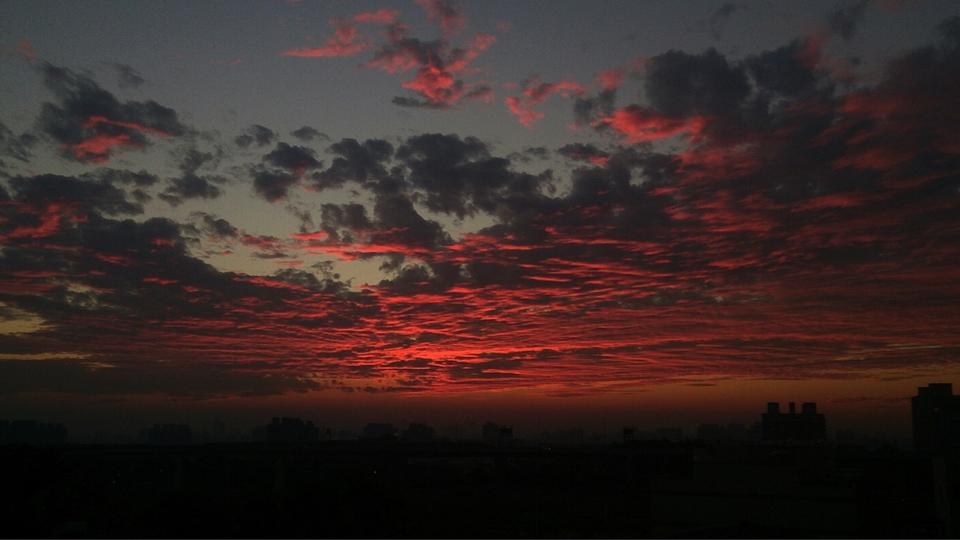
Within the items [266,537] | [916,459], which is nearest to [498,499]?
[916,459]

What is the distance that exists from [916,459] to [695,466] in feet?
174

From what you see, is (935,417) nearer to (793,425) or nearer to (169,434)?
(793,425)

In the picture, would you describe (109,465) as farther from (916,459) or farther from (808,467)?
(916,459)

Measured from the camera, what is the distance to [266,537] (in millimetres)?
26828

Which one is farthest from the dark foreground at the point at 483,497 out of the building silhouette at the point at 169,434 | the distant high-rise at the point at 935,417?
the building silhouette at the point at 169,434

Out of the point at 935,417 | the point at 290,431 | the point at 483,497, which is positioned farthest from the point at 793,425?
the point at 290,431

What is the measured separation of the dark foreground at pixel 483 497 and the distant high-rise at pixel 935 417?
150ft

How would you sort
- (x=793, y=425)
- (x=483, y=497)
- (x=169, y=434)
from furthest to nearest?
(x=169, y=434), (x=793, y=425), (x=483, y=497)

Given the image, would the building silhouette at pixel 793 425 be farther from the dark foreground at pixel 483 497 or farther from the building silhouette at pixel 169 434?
the building silhouette at pixel 169 434

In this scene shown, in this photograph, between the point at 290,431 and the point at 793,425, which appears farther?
the point at 290,431

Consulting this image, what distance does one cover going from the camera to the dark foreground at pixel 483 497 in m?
29.0

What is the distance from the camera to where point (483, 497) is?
87062mm

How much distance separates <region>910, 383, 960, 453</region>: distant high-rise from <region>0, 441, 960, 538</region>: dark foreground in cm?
4566

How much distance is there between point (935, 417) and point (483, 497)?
334 ft
